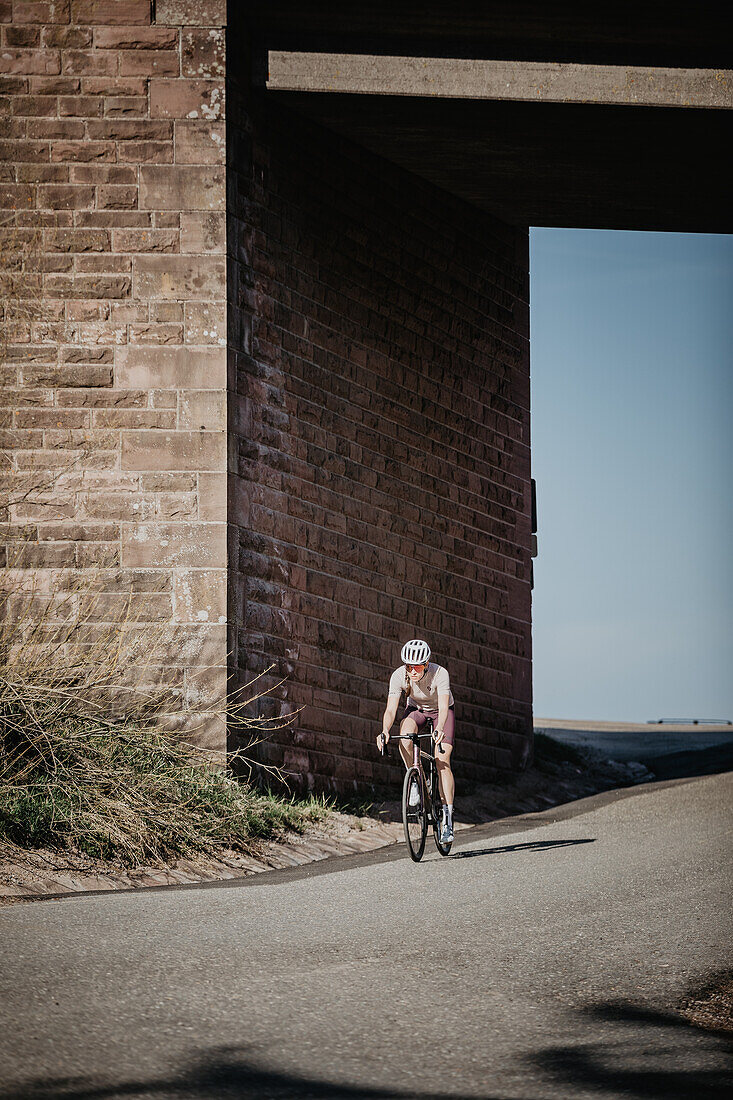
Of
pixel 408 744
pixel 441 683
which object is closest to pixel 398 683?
pixel 441 683

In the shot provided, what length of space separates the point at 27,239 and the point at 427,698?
19.7ft

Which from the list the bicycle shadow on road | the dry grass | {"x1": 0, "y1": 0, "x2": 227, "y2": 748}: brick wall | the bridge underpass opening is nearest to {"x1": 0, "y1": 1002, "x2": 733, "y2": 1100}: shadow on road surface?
the dry grass

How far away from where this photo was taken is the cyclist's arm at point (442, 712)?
34.7ft

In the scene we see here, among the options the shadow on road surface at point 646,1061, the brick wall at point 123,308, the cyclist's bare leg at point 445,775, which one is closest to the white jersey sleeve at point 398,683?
the cyclist's bare leg at point 445,775

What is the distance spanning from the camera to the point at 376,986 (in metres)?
5.77

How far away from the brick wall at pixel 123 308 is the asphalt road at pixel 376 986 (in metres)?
4.07

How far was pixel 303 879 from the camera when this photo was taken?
984 cm

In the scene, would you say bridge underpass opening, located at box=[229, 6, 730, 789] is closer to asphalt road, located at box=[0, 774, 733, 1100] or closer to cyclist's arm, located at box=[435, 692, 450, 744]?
cyclist's arm, located at box=[435, 692, 450, 744]

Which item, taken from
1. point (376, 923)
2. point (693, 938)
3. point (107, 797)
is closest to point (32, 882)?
point (107, 797)

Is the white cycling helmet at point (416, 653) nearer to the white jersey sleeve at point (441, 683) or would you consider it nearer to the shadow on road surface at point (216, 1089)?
the white jersey sleeve at point (441, 683)

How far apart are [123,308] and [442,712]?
5257 mm

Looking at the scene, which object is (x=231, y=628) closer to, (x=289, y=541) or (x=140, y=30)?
(x=289, y=541)

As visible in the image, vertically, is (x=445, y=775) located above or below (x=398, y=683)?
below

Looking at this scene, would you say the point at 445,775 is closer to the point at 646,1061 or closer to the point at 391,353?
the point at 646,1061
